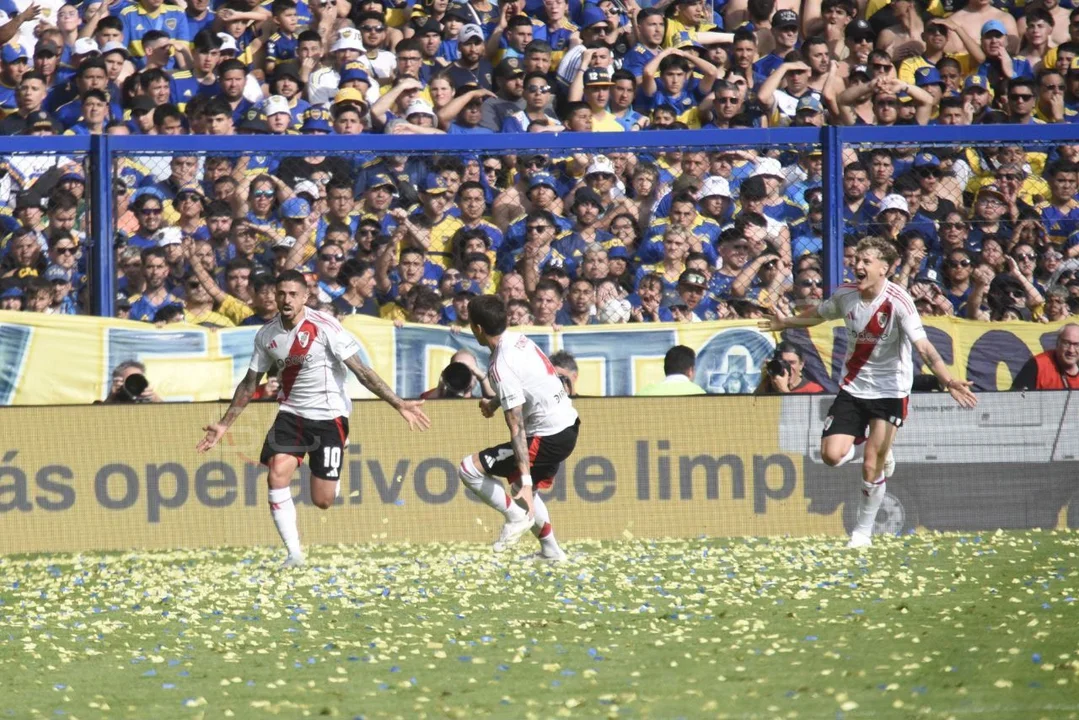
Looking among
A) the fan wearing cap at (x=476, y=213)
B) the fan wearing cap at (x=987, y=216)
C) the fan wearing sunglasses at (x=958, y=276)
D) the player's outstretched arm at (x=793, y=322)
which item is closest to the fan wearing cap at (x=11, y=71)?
the fan wearing cap at (x=476, y=213)

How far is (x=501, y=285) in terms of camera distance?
40.7ft

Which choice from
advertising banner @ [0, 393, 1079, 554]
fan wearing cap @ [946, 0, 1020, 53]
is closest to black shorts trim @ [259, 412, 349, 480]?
advertising banner @ [0, 393, 1079, 554]

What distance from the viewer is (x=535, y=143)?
12.5 metres

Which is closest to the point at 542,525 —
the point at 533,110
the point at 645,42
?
the point at 533,110

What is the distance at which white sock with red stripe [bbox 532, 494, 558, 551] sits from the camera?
950 cm

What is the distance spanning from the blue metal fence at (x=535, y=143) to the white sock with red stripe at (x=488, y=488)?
3.66 m

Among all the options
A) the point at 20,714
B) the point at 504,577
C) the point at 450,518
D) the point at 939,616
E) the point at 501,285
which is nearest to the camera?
the point at 20,714

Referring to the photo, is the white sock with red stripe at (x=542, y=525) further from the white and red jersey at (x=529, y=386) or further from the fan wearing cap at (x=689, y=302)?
the fan wearing cap at (x=689, y=302)

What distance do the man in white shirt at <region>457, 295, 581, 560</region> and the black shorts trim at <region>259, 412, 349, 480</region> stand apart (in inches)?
35.5


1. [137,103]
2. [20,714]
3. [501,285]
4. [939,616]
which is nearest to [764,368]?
[501,285]

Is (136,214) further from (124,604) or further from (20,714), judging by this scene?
(20,714)

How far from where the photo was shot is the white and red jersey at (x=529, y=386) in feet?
29.9

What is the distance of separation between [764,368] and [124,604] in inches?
222

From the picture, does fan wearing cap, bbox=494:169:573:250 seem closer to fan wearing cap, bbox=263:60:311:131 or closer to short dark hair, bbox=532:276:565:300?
short dark hair, bbox=532:276:565:300
